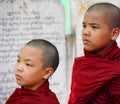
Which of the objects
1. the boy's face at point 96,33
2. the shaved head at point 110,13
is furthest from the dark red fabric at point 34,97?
the shaved head at point 110,13

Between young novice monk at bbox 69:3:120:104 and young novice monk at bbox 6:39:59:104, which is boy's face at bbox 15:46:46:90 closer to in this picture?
young novice monk at bbox 6:39:59:104

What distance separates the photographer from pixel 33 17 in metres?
4.69

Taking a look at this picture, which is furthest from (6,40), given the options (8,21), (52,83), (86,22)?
(86,22)

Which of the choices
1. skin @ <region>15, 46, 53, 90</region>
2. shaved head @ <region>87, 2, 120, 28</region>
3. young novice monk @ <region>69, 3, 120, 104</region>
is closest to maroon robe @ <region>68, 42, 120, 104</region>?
young novice monk @ <region>69, 3, 120, 104</region>

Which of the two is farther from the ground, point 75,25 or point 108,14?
point 108,14

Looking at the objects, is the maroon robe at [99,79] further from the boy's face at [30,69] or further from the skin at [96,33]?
the boy's face at [30,69]

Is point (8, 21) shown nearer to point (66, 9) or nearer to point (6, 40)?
point (6, 40)

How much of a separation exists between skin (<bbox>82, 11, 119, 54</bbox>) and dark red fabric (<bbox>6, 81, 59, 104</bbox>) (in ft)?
1.23

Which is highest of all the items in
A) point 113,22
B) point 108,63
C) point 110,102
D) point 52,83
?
point 113,22

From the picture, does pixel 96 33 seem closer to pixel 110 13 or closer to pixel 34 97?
pixel 110 13

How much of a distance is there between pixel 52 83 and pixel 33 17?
692mm

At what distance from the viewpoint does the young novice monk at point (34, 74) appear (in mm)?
2852

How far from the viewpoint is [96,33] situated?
2846mm

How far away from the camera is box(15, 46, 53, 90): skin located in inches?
114
